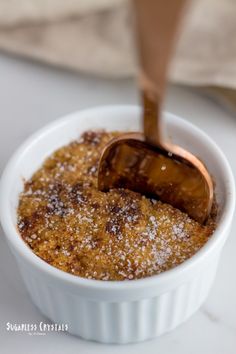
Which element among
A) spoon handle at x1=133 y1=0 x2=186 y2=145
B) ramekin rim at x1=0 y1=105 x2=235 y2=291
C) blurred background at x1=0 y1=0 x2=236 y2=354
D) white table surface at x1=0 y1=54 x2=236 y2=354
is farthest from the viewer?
blurred background at x1=0 y1=0 x2=236 y2=354

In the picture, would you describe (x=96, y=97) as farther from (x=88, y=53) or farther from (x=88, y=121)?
(x=88, y=121)

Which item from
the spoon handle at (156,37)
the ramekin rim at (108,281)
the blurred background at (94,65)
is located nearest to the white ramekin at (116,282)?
the ramekin rim at (108,281)

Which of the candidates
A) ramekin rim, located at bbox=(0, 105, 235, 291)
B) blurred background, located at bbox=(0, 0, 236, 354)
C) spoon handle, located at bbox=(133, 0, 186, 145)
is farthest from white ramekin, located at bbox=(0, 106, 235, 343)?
spoon handle, located at bbox=(133, 0, 186, 145)

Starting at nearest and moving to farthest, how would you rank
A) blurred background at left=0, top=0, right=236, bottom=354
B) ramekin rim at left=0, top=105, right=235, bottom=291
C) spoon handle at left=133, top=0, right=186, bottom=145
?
1. spoon handle at left=133, top=0, right=186, bottom=145
2. ramekin rim at left=0, top=105, right=235, bottom=291
3. blurred background at left=0, top=0, right=236, bottom=354

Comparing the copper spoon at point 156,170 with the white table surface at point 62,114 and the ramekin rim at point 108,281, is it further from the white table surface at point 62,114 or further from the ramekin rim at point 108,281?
the white table surface at point 62,114

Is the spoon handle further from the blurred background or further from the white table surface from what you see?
the blurred background

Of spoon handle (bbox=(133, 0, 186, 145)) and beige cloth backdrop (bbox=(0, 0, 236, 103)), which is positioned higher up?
beige cloth backdrop (bbox=(0, 0, 236, 103))

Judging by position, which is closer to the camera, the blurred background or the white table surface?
the white table surface
